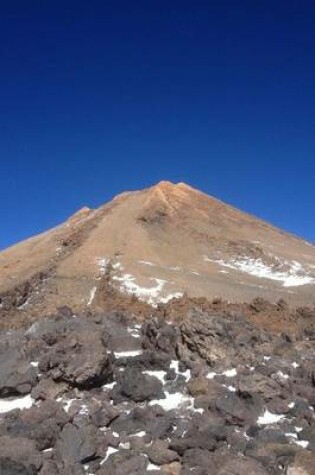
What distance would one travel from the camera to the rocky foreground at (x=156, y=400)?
1135 centimetres

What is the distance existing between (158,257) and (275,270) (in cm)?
1021

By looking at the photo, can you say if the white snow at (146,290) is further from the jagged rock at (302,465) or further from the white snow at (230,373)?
the jagged rock at (302,465)

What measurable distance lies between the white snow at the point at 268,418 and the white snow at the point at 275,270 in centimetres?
3384

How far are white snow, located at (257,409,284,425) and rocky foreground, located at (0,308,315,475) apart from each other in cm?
4

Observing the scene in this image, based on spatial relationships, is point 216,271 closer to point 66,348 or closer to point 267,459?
point 66,348

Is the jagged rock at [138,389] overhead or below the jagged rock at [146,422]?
overhead

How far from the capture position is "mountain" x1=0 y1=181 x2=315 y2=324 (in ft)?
135

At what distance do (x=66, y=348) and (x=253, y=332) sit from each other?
21.8 ft

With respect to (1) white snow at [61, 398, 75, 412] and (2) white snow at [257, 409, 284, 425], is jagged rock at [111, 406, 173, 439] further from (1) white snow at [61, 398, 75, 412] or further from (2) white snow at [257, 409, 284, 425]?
(2) white snow at [257, 409, 284, 425]

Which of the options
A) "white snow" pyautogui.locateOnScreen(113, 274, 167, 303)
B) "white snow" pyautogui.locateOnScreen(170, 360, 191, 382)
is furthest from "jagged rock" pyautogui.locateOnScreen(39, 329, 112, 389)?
"white snow" pyautogui.locateOnScreen(113, 274, 167, 303)

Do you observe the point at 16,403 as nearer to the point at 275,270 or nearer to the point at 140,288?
the point at 140,288

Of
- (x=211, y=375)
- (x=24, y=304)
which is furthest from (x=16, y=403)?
(x=24, y=304)

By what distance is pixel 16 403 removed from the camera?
1416 centimetres

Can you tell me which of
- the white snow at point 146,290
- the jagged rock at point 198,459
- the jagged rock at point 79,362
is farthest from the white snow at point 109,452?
the white snow at point 146,290
